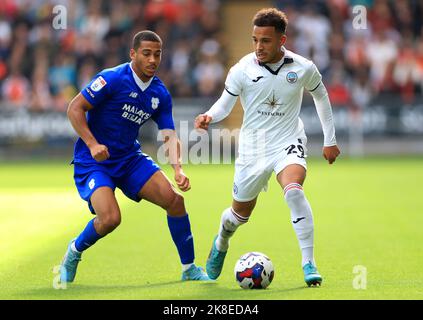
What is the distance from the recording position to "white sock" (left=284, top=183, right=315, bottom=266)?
7.88 meters

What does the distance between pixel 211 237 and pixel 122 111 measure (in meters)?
3.24

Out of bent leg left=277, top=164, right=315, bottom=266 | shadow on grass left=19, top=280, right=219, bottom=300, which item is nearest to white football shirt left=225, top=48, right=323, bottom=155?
bent leg left=277, top=164, right=315, bottom=266

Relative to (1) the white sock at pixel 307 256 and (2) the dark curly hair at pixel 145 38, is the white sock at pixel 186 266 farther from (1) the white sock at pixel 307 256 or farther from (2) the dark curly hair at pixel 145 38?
(2) the dark curly hair at pixel 145 38

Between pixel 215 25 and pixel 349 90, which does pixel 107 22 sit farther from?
pixel 349 90

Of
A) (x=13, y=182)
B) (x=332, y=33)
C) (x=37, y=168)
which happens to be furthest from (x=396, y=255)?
(x=332, y=33)

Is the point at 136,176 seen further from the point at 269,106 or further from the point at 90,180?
the point at 269,106

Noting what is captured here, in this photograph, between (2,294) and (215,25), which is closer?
(2,294)

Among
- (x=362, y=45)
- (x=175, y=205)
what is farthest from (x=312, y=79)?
(x=362, y=45)

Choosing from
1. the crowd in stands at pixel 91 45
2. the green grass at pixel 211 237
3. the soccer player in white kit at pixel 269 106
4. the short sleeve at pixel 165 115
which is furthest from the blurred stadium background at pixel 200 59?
the soccer player in white kit at pixel 269 106

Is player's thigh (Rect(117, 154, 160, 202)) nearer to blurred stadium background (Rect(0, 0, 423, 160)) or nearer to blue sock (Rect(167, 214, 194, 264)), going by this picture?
blue sock (Rect(167, 214, 194, 264))

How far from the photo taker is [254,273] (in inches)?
306

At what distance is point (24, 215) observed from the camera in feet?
44.5

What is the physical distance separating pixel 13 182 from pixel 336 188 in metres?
5.89
